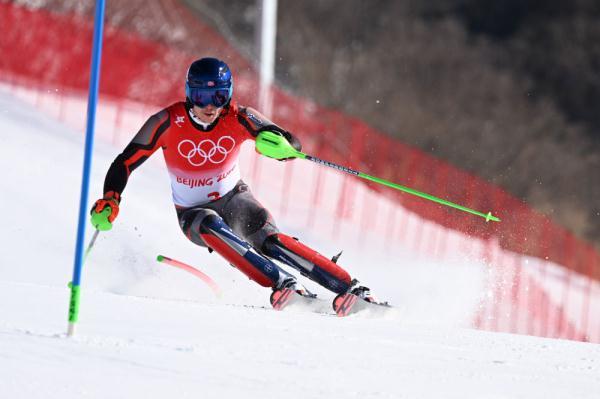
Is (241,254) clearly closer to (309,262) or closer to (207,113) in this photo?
(309,262)

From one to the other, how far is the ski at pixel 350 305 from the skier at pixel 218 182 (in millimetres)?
62

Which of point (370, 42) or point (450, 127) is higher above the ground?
point (370, 42)

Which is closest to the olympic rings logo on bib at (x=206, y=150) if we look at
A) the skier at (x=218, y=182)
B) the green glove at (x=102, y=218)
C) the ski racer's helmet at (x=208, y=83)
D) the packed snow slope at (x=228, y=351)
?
the skier at (x=218, y=182)

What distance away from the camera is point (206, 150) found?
6.59 meters

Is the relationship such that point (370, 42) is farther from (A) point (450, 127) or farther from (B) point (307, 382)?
(B) point (307, 382)

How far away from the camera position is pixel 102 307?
17.0 ft

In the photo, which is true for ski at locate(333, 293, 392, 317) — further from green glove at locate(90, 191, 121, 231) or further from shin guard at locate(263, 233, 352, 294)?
green glove at locate(90, 191, 121, 231)

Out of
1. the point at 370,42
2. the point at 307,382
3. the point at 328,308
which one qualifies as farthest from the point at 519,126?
the point at 307,382

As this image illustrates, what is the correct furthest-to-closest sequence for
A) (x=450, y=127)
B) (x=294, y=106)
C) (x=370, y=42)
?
1. (x=370, y=42)
2. (x=450, y=127)
3. (x=294, y=106)

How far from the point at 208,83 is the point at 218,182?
0.70m

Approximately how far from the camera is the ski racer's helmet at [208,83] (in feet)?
20.5

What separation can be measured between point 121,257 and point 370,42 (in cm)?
3730

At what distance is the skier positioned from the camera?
632 cm

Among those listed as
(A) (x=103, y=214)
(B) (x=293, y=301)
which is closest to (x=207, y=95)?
(A) (x=103, y=214)
